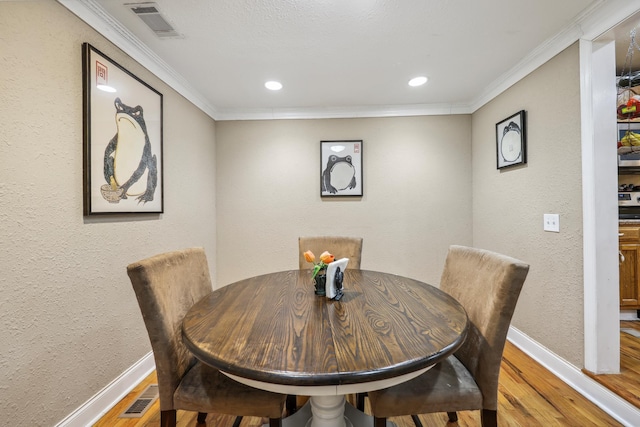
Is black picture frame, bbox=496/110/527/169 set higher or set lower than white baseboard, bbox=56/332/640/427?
higher

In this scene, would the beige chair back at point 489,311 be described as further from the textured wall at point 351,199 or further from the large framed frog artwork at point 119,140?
the large framed frog artwork at point 119,140

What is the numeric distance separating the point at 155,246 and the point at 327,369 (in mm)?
1874

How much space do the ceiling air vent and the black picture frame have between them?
2.68 meters

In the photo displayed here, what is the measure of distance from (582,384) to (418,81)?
2.53m

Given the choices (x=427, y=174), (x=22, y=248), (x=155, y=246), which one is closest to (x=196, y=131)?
(x=155, y=246)

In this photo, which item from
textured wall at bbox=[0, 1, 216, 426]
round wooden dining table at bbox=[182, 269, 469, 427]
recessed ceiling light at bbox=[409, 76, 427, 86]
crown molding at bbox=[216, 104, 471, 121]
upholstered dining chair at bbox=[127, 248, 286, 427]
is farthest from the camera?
crown molding at bbox=[216, 104, 471, 121]

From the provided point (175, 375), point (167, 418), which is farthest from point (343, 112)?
point (167, 418)

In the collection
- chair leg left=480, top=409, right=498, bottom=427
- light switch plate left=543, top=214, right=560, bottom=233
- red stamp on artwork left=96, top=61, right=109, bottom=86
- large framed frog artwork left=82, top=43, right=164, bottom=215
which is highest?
red stamp on artwork left=96, top=61, right=109, bottom=86

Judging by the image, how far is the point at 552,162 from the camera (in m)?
1.93

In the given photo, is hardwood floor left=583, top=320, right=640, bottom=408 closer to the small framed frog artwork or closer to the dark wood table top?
the dark wood table top

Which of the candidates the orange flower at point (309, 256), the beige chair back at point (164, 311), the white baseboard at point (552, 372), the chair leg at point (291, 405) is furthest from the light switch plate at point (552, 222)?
the beige chair back at point (164, 311)

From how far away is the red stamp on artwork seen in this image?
156 cm

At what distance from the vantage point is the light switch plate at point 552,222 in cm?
189

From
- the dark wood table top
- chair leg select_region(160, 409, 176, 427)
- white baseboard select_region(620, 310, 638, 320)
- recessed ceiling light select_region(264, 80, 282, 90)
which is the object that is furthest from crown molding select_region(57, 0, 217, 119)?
white baseboard select_region(620, 310, 638, 320)
